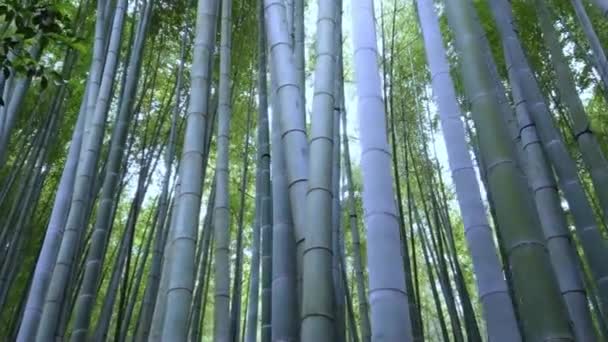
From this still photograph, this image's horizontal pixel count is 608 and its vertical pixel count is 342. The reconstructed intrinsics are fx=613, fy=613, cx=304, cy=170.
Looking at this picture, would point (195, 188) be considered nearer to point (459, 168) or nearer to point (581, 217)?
point (459, 168)

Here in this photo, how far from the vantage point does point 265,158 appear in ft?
8.90

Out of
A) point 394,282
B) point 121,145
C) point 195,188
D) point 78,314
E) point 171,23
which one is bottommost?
point 394,282

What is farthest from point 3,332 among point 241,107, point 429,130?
point 429,130

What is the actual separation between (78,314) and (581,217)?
86.8 inches

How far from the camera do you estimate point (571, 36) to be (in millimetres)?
5039

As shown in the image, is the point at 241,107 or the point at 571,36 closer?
the point at 571,36

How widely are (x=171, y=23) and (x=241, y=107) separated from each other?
3.41 ft

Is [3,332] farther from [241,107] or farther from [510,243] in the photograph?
[510,243]

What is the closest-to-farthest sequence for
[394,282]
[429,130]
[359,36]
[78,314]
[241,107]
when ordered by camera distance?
[394,282] < [359,36] < [78,314] < [241,107] < [429,130]

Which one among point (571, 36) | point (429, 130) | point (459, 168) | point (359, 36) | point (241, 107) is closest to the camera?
point (359, 36)

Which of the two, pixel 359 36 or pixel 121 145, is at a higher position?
pixel 121 145

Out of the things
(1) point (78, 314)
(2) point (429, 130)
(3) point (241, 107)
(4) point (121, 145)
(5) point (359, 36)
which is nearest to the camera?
(5) point (359, 36)

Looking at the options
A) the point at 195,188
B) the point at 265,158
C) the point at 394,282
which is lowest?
the point at 394,282

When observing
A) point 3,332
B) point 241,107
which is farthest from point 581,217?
point 3,332
